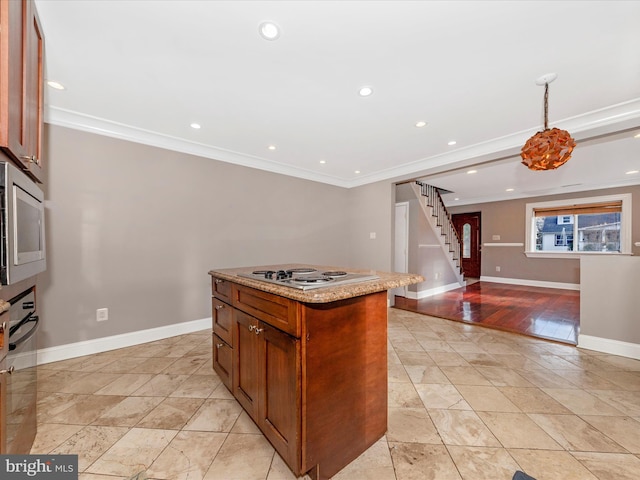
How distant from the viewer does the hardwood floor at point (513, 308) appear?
3.32 metres

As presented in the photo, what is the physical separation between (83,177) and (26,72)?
1.72 meters

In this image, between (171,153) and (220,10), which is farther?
(171,153)

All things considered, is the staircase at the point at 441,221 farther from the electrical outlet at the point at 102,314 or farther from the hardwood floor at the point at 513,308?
the electrical outlet at the point at 102,314

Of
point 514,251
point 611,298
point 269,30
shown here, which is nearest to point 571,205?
point 514,251

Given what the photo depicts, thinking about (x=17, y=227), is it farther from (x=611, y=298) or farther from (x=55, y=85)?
(x=611, y=298)

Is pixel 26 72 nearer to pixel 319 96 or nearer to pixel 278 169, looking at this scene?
pixel 319 96

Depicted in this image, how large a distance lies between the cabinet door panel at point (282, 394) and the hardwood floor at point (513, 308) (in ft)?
10.8

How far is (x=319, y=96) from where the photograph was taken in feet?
7.11

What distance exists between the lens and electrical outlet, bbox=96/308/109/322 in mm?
2613

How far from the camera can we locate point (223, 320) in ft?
6.04

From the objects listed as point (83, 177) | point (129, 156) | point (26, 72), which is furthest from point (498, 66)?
point (83, 177)

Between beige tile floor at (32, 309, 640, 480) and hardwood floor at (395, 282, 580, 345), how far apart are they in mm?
721

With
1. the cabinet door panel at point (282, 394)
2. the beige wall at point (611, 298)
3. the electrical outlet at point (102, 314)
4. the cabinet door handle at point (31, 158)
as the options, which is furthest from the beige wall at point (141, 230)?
the beige wall at point (611, 298)

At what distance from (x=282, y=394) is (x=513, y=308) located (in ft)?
15.5
